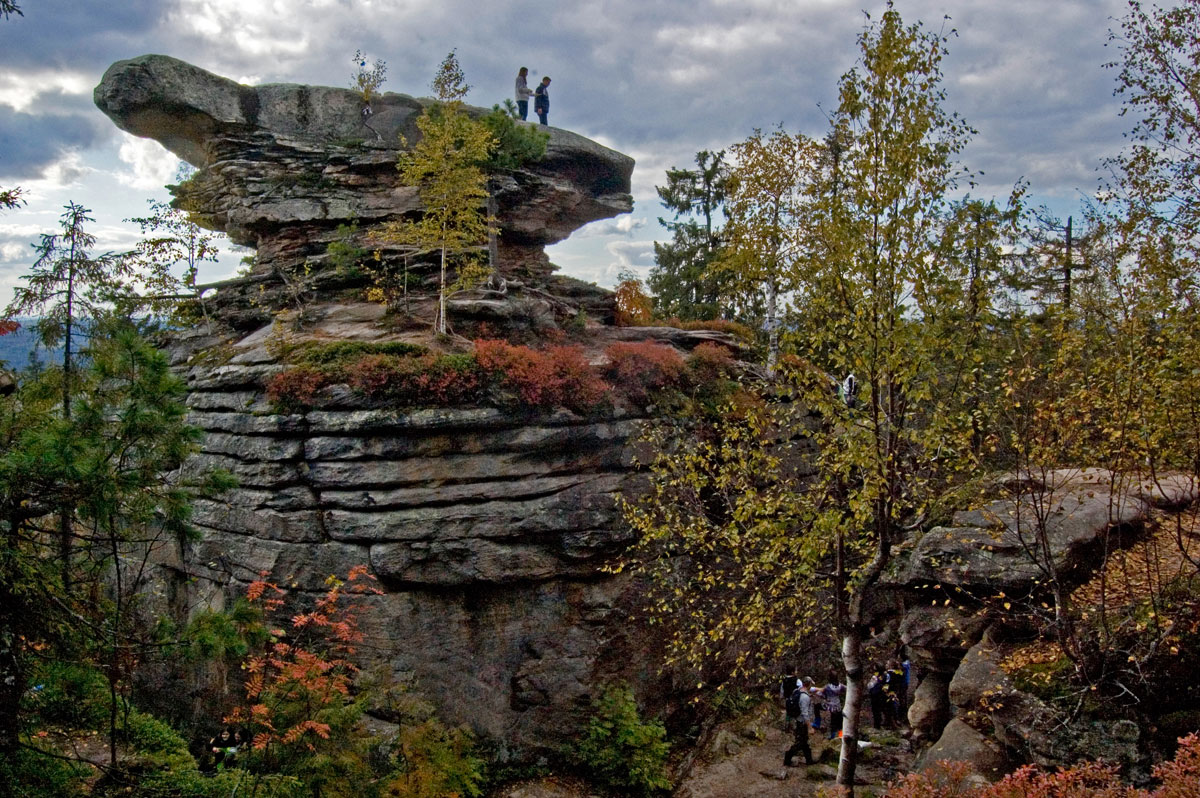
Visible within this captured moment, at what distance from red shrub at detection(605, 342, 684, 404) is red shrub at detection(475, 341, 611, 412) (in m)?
0.81

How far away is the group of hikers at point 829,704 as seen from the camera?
1457cm

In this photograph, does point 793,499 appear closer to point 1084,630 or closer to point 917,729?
point 1084,630

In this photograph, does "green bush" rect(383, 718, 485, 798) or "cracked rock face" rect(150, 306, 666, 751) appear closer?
"green bush" rect(383, 718, 485, 798)

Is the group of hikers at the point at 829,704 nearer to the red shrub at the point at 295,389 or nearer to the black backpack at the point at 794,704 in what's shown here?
the black backpack at the point at 794,704

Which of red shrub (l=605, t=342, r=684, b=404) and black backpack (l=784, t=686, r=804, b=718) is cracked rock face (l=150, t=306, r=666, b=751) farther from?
black backpack (l=784, t=686, r=804, b=718)

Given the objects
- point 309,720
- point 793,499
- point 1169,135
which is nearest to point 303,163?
point 309,720

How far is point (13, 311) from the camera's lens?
952cm

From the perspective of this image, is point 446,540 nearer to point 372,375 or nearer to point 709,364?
point 372,375

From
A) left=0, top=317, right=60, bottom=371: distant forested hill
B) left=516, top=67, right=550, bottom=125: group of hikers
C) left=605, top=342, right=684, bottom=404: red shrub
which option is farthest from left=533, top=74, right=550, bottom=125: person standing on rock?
left=0, top=317, right=60, bottom=371: distant forested hill

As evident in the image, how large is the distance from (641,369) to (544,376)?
314 cm

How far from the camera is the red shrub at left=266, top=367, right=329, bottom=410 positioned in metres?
15.4

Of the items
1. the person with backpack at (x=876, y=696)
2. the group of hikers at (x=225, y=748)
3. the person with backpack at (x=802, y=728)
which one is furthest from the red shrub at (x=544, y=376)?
the person with backpack at (x=876, y=696)

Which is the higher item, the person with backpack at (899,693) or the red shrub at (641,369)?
the red shrub at (641,369)

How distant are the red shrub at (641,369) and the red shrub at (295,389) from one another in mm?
7078
